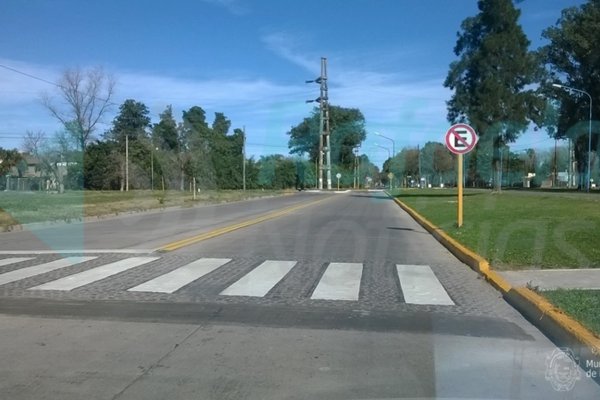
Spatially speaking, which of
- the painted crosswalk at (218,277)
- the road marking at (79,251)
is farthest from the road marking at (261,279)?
the road marking at (79,251)

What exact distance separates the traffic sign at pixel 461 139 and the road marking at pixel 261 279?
331 inches

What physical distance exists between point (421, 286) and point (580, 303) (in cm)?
266

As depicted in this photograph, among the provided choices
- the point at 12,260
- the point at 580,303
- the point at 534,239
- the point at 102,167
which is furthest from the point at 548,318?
the point at 102,167

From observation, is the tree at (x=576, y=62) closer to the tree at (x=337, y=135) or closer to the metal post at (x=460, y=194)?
the metal post at (x=460, y=194)

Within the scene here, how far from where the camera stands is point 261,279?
10.3m

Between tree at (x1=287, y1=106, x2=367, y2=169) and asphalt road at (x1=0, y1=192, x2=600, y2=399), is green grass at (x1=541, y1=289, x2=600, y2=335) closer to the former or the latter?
asphalt road at (x1=0, y1=192, x2=600, y2=399)

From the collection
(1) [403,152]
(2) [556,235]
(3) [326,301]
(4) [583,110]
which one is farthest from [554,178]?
(3) [326,301]

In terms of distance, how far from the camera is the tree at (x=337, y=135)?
12712 cm

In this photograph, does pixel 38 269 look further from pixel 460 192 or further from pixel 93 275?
pixel 460 192

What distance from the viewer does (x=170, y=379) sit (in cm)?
537

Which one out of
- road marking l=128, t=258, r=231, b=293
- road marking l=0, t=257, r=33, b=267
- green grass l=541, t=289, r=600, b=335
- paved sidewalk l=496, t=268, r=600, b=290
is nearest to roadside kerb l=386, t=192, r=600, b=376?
green grass l=541, t=289, r=600, b=335

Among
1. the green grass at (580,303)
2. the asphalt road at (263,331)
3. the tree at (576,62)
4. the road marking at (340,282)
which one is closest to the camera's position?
the asphalt road at (263,331)

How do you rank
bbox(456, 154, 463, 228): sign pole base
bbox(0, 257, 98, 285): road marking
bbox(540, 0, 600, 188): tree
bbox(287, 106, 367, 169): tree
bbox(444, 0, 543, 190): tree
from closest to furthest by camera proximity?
bbox(0, 257, 98, 285): road marking
bbox(456, 154, 463, 228): sign pole base
bbox(444, 0, 543, 190): tree
bbox(540, 0, 600, 188): tree
bbox(287, 106, 367, 169): tree

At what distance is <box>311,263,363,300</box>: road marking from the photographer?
8.99 metres
